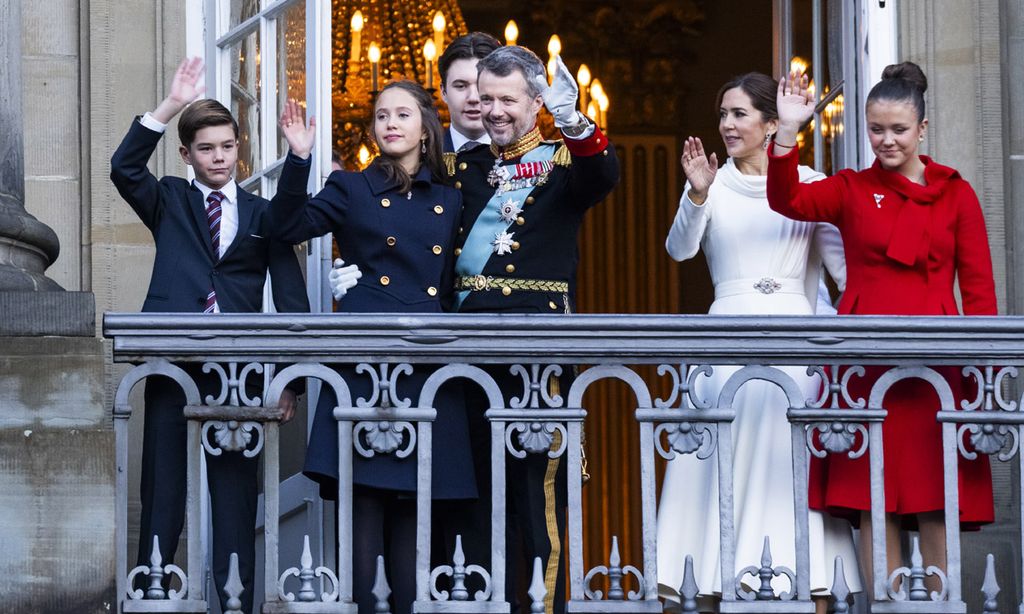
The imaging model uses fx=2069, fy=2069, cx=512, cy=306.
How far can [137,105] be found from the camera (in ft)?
26.6

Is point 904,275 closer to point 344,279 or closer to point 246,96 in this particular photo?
point 344,279

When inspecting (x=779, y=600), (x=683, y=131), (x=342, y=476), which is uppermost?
(x=683, y=131)

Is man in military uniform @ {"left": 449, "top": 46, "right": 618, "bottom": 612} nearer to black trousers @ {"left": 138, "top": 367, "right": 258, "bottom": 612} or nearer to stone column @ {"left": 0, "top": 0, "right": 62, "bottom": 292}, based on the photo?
black trousers @ {"left": 138, "top": 367, "right": 258, "bottom": 612}

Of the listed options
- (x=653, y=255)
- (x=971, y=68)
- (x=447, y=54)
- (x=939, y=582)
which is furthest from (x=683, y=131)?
(x=939, y=582)

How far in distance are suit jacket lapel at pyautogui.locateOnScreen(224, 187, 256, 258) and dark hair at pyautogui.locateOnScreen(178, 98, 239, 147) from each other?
227mm

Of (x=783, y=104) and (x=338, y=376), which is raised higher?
(x=783, y=104)

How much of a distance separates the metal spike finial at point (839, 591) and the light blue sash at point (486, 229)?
1423mm

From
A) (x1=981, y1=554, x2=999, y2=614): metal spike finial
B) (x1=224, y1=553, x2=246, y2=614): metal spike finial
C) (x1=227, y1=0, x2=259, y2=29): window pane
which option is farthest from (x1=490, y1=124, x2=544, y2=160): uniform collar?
(x1=981, y1=554, x2=999, y2=614): metal spike finial

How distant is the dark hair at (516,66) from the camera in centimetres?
629

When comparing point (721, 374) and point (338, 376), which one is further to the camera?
point (721, 374)

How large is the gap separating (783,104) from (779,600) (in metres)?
1.49

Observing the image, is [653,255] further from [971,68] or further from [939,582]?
[939,582]

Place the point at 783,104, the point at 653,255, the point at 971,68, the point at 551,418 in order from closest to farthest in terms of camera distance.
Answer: the point at 551,418 < the point at 783,104 < the point at 971,68 < the point at 653,255

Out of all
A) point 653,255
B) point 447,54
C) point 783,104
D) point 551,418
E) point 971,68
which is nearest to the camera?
point 551,418
